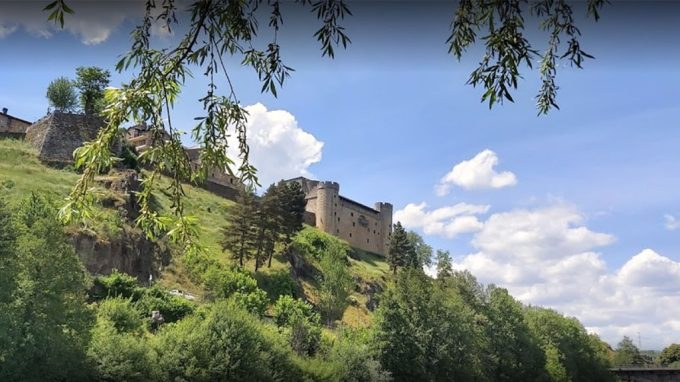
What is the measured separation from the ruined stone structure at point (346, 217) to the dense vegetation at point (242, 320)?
2552 cm

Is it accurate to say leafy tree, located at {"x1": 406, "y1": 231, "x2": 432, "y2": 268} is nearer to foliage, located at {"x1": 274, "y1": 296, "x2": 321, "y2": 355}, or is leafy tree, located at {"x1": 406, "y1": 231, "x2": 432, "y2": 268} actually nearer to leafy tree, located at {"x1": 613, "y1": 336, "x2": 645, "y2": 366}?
leafy tree, located at {"x1": 613, "y1": 336, "x2": 645, "y2": 366}

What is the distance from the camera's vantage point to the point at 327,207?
370ft

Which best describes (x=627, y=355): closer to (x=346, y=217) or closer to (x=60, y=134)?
(x=346, y=217)

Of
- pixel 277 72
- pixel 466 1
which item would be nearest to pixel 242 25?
pixel 277 72

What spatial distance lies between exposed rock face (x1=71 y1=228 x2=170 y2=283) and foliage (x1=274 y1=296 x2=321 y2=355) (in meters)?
11.5

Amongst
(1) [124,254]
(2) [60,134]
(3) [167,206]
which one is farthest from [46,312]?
(2) [60,134]

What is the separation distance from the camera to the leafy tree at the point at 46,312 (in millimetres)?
26344

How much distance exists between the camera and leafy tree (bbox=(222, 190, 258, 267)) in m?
64.0

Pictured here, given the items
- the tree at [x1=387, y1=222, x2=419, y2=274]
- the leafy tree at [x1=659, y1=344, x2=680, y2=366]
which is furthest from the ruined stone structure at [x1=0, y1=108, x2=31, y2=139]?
the leafy tree at [x1=659, y1=344, x2=680, y2=366]

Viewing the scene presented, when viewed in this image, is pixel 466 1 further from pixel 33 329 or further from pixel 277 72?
pixel 33 329

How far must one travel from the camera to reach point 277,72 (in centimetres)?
492

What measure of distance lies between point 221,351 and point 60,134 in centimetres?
4060

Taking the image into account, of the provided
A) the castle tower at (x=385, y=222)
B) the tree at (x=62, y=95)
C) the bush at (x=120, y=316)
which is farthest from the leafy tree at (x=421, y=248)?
the bush at (x=120, y=316)

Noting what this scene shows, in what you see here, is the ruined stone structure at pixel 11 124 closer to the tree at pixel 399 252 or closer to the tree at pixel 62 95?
the tree at pixel 62 95
